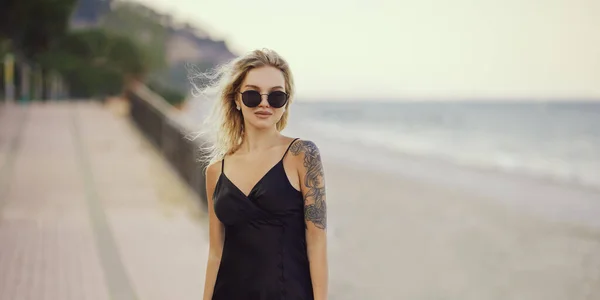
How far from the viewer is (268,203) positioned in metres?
2.46

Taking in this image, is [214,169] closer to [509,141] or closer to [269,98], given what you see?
[269,98]

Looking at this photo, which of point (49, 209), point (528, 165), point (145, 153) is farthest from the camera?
point (528, 165)

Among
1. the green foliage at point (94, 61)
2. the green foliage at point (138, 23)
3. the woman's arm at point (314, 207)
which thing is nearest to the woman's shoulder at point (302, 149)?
the woman's arm at point (314, 207)

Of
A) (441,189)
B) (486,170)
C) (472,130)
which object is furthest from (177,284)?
(472,130)

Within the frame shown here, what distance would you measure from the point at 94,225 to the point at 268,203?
24.1 feet

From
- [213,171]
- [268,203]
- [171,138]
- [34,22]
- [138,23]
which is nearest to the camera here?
[268,203]

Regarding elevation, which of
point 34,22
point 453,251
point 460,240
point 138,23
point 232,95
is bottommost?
point 138,23

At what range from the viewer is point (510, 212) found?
572 inches

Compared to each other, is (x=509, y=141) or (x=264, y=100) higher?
(x=264, y=100)

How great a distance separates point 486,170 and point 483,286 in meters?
18.9

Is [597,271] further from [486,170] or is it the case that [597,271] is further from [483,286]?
[486,170]

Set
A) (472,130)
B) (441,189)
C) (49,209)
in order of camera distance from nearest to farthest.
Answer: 1. (49,209)
2. (441,189)
3. (472,130)

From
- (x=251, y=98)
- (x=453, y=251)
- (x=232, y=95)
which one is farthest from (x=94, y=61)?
(x=251, y=98)

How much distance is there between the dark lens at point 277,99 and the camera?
2.59 meters
